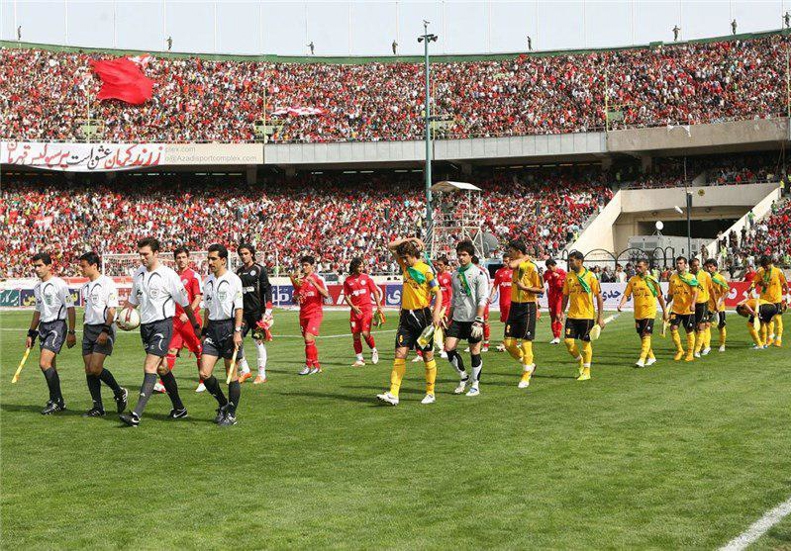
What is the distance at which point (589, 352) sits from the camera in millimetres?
15602

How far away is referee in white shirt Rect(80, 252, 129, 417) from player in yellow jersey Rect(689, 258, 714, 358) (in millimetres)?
11908

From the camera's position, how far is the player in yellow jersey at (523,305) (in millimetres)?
14898

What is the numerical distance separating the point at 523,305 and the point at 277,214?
44.6 metres

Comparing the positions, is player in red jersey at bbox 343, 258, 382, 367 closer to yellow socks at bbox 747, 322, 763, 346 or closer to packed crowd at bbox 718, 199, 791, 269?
yellow socks at bbox 747, 322, 763, 346

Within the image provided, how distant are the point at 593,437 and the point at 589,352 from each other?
5574 millimetres

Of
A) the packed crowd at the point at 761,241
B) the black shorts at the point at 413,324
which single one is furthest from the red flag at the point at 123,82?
the black shorts at the point at 413,324

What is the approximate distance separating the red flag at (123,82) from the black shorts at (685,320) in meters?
49.2

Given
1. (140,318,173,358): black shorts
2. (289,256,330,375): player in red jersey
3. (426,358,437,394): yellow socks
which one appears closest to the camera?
(140,318,173,358): black shorts

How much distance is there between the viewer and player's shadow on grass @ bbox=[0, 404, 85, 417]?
40.1ft

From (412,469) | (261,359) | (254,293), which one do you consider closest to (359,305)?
(261,359)

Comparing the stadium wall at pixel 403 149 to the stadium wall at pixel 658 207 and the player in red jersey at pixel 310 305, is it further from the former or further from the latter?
the player in red jersey at pixel 310 305

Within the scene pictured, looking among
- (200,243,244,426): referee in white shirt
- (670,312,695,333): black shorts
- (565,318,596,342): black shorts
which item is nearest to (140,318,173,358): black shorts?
(200,243,244,426): referee in white shirt

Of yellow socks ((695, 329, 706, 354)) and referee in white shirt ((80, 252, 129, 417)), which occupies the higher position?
referee in white shirt ((80, 252, 129, 417))

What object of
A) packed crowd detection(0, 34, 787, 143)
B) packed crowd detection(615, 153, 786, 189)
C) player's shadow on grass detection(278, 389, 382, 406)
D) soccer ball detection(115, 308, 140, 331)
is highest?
packed crowd detection(0, 34, 787, 143)
